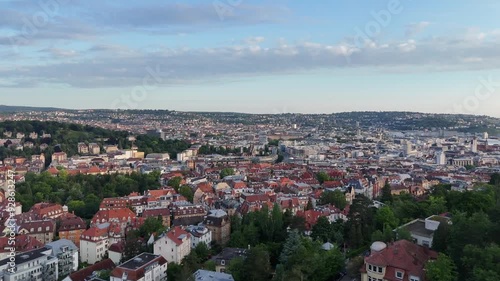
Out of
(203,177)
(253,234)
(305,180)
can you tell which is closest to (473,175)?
(305,180)

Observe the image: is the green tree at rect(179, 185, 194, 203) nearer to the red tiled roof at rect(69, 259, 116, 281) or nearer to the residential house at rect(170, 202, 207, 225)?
the residential house at rect(170, 202, 207, 225)

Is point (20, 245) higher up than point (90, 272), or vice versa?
point (20, 245)

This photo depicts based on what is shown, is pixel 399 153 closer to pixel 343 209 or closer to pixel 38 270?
pixel 343 209

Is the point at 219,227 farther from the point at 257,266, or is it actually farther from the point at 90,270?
the point at 257,266

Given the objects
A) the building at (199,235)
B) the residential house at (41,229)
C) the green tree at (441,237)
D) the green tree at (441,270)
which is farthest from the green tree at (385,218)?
the residential house at (41,229)

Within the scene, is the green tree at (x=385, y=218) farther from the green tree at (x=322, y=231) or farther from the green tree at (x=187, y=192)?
the green tree at (x=187, y=192)

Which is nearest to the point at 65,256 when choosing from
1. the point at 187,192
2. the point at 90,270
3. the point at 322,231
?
the point at 90,270
